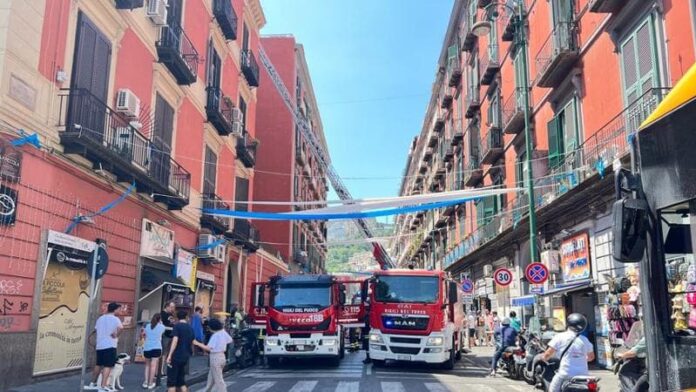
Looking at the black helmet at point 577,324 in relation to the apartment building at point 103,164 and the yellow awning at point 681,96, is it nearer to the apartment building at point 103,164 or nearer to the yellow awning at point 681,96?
the yellow awning at point 681,96

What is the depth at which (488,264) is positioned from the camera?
31000mm

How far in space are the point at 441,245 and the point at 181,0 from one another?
3178 centimetres

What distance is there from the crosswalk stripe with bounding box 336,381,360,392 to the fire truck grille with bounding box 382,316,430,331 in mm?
3124

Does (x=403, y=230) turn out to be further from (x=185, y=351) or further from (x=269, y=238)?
(x=185, y=351)

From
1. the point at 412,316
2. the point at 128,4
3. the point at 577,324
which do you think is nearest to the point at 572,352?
the point at 577,324

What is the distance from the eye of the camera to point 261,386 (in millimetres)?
12664

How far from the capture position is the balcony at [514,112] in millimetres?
21875

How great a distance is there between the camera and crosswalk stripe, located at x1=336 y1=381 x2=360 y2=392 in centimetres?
1195

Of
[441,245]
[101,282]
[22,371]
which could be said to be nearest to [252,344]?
[101,282]

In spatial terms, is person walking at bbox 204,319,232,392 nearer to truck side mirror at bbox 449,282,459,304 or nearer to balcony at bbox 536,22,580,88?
truck side mirror at bbox 449,282,459,304

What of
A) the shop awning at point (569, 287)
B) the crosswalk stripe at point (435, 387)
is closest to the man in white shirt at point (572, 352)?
the crosswalk stripe at point (435, 387)

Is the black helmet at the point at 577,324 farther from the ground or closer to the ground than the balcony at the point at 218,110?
closer to the ground

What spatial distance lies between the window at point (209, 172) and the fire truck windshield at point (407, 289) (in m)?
9.54

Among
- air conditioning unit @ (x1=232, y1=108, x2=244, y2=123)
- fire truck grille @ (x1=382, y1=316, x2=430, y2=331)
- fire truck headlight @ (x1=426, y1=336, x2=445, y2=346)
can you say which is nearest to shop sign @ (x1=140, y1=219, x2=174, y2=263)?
fire truck grille @ (x1=382, y1=316, x2=430, y2=331)
